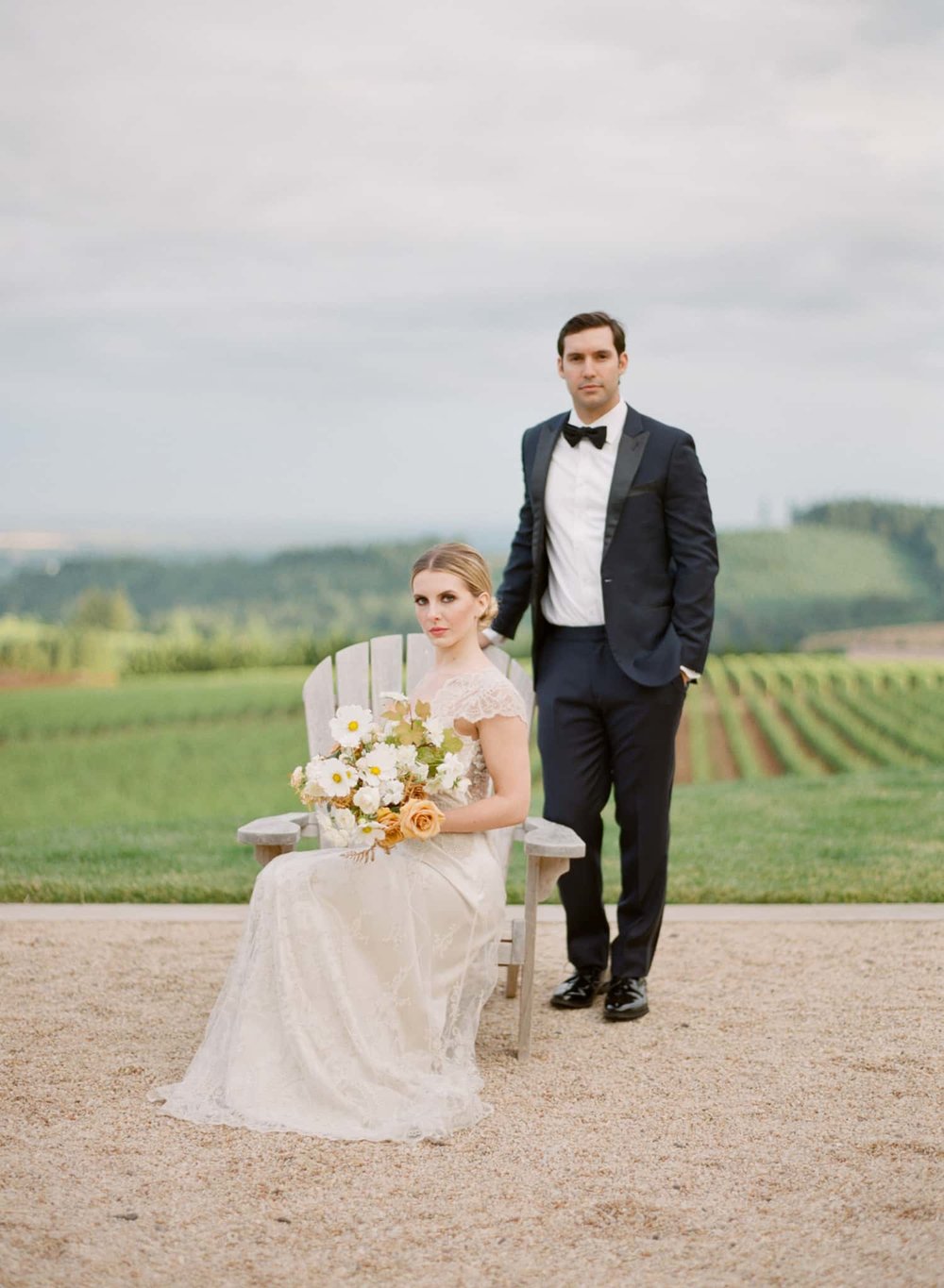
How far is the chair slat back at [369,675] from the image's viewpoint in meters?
4.53

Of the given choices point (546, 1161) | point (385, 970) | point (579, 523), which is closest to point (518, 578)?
→ point (579, 523)

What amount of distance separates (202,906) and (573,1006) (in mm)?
2093

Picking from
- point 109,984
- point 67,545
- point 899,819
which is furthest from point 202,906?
point 67,545

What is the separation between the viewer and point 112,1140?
3.21m

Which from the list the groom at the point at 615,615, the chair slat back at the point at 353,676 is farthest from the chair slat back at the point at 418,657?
the groom at the point at 615,615

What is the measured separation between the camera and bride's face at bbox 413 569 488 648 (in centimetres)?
375

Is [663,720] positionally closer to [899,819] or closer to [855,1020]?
[855,1020]

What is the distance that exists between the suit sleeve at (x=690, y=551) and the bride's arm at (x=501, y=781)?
0.69m

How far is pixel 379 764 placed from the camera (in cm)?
343

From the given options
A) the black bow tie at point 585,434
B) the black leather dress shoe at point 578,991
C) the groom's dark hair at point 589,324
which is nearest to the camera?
the groom's dark hair at point 589,324

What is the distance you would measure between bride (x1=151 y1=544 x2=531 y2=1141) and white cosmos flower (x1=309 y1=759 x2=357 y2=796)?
0.22 m

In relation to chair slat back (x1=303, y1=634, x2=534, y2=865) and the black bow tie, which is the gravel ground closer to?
chair slat back (x1=303, y1=634, x2=534, y2=865)

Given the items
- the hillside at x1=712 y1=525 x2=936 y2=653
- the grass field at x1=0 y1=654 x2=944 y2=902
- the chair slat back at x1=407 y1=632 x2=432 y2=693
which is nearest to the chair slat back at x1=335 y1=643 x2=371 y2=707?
the chair slat back at x1=407 y1=632 x2=432 y2=693

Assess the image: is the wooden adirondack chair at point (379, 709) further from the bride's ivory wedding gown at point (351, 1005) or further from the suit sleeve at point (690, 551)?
A: the suit sleeve at point (690, 551)
